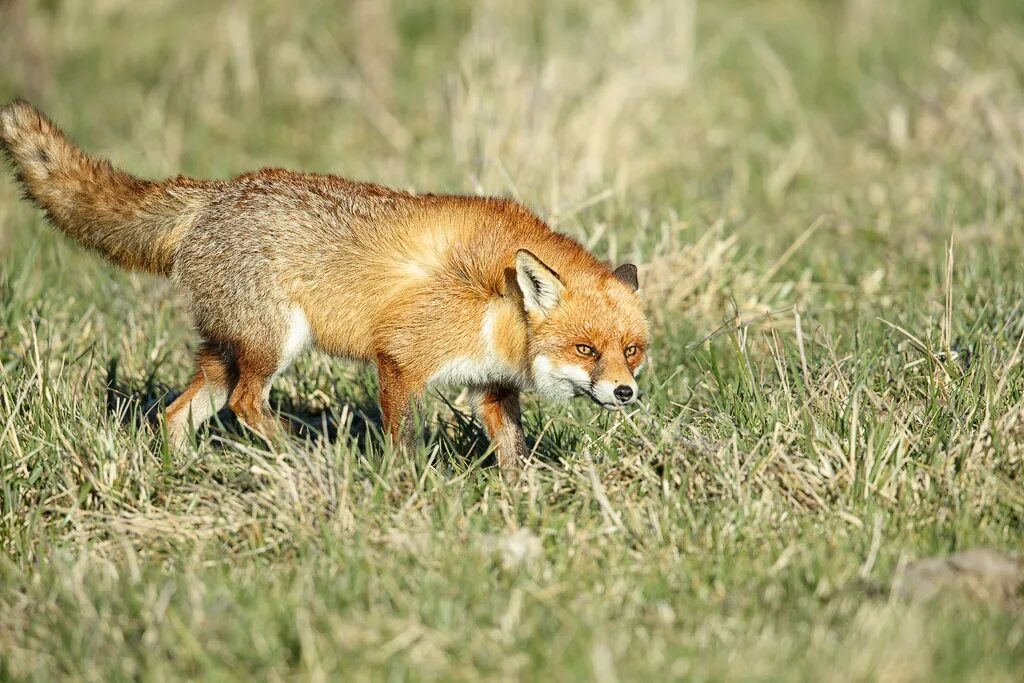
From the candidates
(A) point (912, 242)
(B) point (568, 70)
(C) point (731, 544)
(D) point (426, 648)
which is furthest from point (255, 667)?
(B) point (568, 70)

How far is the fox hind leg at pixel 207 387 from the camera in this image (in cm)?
576

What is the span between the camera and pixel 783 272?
25.4 ft

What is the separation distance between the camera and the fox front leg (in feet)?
18.2

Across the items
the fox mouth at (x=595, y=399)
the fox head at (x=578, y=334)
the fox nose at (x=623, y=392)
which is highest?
the fox head at (x=578, y=334)

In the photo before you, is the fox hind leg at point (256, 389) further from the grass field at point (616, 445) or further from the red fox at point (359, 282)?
the grass field at point (616, 445)

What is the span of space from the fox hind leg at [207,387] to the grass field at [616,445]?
17 centimetres

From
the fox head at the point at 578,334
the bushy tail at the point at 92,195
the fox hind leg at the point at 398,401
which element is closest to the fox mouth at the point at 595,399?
the fox head at the point at 578,334

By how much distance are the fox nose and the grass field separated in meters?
0.17

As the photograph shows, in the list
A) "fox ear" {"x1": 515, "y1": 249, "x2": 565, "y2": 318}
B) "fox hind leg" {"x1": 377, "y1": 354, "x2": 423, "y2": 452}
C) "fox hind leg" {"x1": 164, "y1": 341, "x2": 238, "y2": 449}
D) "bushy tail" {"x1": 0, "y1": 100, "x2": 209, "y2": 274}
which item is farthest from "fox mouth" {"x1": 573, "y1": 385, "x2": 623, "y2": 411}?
"bushy tail" {"x1": 0, "y1": 100, "x2": 209, "y2": 274}

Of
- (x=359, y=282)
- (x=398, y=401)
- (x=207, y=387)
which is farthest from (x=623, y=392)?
(x=207, y=387)

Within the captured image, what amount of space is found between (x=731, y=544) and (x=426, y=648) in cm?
126

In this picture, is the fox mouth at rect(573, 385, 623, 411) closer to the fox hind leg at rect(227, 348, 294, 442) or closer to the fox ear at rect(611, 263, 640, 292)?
the fox ear at rect(611, 263, 640, 292)

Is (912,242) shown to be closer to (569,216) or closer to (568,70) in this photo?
(569,216)

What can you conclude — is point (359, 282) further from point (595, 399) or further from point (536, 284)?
point (595, 399)
